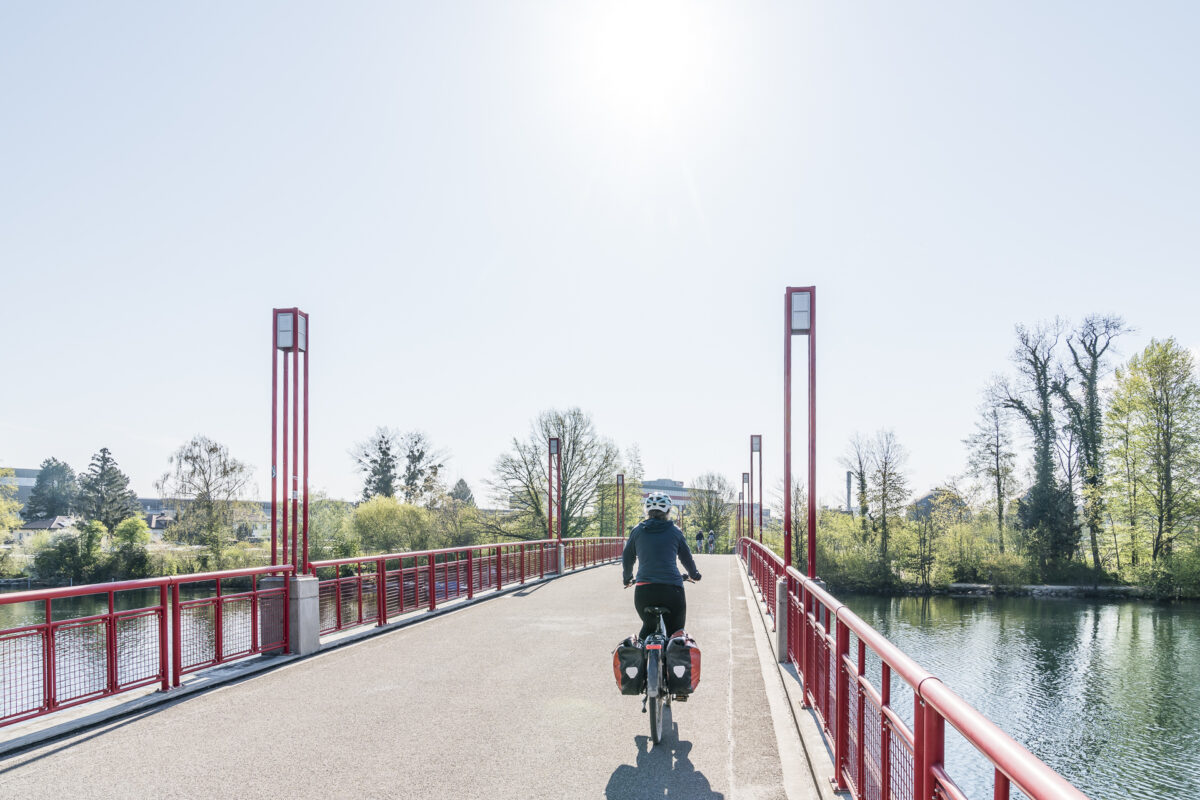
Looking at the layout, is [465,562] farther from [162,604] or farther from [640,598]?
[640,598]

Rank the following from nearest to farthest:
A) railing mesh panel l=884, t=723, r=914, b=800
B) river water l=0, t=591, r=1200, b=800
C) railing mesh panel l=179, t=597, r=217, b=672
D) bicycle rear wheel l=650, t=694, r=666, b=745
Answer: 1. railing mesh panel l=884, t=723, r=914, b=800
2. bicycle rear wheel l=650, t=694, r=666, b=745
3. railing mesh panel l=179, t=597, r=217, b=672
4. river water l=0, t=591, r=1200, b=800

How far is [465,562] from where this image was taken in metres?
17.0

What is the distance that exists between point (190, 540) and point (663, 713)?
55.5 m

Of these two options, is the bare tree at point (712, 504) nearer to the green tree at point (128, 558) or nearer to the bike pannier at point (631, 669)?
the green tree at point (128, 558)

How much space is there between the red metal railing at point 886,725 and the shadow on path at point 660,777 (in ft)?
2.83

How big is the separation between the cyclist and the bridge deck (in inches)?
36.0

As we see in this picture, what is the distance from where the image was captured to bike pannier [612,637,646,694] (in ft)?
21.3

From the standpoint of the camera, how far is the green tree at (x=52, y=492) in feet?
350

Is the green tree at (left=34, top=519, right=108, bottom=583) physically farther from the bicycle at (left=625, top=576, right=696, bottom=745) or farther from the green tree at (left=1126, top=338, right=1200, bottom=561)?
the green tree at (left=1126, top=338, right=1200, bottom=561)

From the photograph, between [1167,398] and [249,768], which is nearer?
[249,768]

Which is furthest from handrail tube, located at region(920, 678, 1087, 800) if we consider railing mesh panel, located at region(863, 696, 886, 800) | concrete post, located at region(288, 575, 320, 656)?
concrete post, located at region(288, 575, 320, 656)

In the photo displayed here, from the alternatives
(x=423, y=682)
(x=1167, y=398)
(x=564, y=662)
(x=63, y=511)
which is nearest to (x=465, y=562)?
(x=564, y=662)

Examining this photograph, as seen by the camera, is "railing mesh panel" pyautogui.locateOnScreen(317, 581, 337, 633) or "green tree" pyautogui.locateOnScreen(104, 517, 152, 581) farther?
"green tree" pyautogui.locateOnScreen(104, 517, 152, 581)

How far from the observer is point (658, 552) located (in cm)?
700
